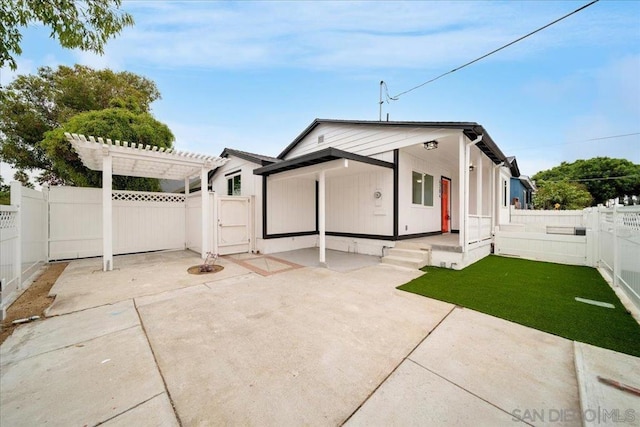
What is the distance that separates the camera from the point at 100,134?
827 centimetres

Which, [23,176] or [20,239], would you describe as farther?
[23,176]

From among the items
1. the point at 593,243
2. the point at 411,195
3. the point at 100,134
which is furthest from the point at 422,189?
the point at 100,134

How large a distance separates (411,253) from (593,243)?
15.2 ft

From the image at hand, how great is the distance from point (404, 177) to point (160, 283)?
682 cm

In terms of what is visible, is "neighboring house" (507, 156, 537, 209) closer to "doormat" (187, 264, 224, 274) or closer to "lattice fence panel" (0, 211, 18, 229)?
"doormat" (187, 264, 224, 274)

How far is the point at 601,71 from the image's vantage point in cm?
1027

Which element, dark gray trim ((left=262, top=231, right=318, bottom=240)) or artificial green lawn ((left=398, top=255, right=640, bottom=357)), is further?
dark gray trim ((left=262, top=231, right=318, bottom=240))

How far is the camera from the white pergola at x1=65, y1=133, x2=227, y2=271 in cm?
532

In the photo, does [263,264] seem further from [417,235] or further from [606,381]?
[606,381]

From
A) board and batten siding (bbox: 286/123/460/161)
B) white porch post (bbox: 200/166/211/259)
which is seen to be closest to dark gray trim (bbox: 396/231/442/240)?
board and batten siding (bbox: 286/123/460/161)

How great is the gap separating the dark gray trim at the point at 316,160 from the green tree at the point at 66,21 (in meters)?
3.90

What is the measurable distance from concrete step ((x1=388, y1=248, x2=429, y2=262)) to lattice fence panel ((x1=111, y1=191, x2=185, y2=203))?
7734mm

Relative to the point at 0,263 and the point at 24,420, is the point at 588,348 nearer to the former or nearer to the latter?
the point at 24,420

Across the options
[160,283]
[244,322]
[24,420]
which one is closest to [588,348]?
[244,322]
